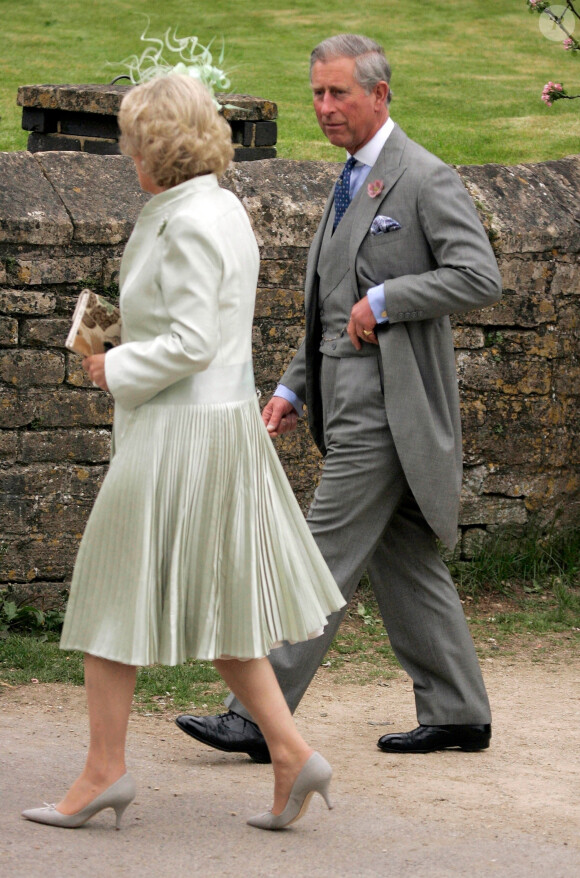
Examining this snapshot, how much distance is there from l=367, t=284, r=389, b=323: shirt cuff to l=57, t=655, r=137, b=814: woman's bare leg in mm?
1245

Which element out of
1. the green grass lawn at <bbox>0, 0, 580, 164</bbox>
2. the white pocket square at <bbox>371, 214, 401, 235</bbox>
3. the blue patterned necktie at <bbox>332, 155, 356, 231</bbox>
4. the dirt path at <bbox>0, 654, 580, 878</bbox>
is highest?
the green grass lawn at <bbox>0, 0, 580, 164</bbox>

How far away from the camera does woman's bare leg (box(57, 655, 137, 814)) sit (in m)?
2.95

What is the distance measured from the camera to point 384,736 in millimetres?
3826

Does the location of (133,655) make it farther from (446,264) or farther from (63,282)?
(63,282)

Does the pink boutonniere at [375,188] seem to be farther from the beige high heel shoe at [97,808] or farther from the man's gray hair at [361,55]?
the beige high heel shoe at [97,808]

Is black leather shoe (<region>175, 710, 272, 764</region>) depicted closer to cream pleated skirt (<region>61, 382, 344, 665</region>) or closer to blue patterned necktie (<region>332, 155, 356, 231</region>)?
cream pleated skirt (<region>61, 382, 344, 665</region>)

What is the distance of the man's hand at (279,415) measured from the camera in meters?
3.92

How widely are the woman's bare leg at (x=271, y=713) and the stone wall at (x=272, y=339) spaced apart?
196 cm

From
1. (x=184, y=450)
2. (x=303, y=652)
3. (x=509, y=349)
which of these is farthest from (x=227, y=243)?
(x=509, y=349)

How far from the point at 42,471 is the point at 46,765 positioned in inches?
58.8

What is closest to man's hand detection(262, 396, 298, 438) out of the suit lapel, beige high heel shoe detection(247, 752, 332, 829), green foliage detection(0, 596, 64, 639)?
the suit lapel

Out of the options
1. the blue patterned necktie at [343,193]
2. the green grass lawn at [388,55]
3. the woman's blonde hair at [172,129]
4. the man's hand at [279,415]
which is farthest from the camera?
the green grass lawn at [388,55]

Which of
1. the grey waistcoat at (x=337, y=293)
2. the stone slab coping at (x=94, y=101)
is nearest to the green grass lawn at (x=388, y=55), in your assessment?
the stone slab coping at (x=94, y=101)

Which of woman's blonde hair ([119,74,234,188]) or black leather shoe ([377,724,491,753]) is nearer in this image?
woman's blonde hair ([119,74,234,188])
